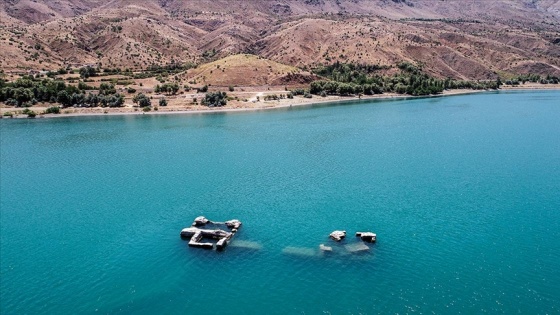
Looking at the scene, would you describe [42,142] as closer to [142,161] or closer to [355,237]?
[142,161]

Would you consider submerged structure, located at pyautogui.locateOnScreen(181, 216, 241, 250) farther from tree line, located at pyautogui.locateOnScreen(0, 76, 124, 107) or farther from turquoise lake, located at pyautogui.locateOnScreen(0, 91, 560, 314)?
tree line, located at pyautogui.locateOnScreen(0, 76, 124, 107)

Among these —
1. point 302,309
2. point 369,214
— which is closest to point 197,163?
point 369,214

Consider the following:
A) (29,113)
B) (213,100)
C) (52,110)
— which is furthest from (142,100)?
(29,113)

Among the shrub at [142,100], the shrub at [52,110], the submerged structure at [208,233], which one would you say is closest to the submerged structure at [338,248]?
the submerged structure at [208,233]

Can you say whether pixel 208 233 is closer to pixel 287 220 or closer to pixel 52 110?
pixel 287 220

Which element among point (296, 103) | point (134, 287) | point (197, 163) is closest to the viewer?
point (134, 287)
